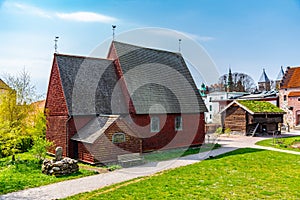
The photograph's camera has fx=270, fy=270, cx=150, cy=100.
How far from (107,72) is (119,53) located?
1.82 metres

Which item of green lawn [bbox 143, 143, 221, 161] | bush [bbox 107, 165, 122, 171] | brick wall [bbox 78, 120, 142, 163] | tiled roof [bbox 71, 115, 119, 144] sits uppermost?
tiled roof [bbox 71, 115, 119, 144]

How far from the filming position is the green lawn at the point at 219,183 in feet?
32.5

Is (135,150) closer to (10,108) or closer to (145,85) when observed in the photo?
(145,85)

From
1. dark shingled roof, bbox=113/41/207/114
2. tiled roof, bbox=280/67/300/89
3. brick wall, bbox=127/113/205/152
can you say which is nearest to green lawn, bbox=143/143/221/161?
brick wall, bbox=127/113/205/152

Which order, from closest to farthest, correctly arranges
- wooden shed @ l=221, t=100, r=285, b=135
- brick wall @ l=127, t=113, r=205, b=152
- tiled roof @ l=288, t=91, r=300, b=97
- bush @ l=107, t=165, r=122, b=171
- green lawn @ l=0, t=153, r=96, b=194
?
1. green lawn @ l=0, t=153, r=96, b=194
2. bush @ l=107, t=165, r=122, b=171
3. brick wall @ l=127, t=113, r=205, b=152
4. wooden shed @ l=221, t=100, r=285, b=135
5. tiled roof @ l=288, t=91, r=300, b=97

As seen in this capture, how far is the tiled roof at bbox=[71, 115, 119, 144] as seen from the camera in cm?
1572

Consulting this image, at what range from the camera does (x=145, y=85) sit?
20516 millimetres

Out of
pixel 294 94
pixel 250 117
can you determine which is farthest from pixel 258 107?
pixel 294 94

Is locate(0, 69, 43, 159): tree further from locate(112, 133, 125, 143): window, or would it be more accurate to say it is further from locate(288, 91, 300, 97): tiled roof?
locate(288, 91, 300, 97): tiled roof

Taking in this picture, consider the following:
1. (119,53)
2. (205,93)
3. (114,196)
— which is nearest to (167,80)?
(119,53)

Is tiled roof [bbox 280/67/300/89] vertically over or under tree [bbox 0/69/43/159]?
over

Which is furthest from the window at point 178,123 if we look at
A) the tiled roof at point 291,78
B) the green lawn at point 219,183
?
the tiled roof at point 291,78

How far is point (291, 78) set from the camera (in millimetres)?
41969

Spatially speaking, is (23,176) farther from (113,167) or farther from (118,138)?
(118,138)
